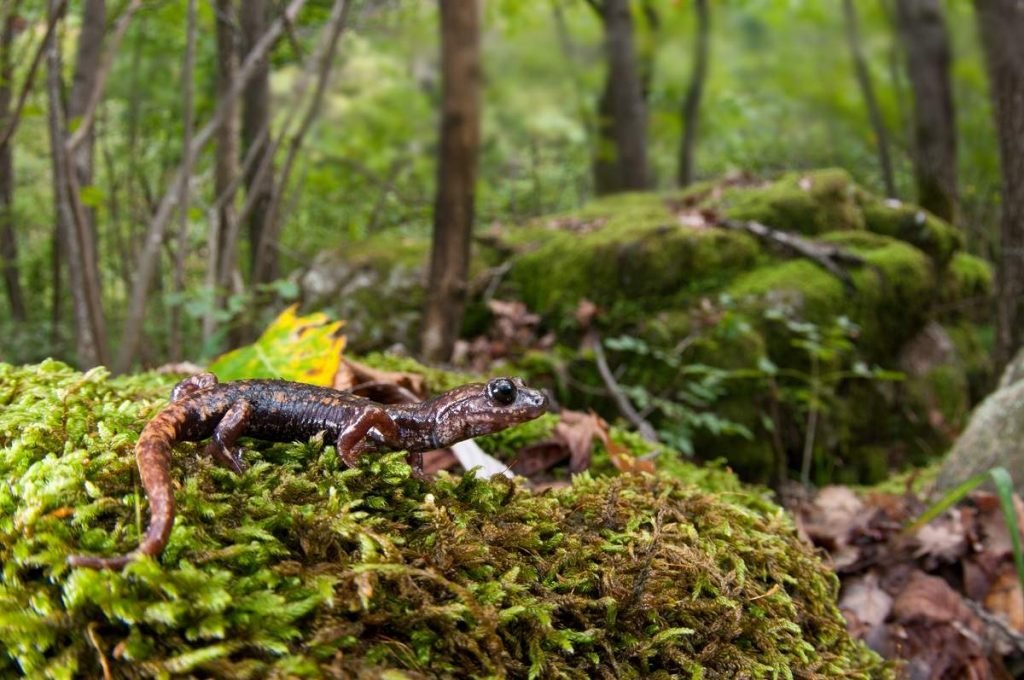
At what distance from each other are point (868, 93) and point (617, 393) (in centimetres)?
1486

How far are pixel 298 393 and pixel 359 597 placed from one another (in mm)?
909

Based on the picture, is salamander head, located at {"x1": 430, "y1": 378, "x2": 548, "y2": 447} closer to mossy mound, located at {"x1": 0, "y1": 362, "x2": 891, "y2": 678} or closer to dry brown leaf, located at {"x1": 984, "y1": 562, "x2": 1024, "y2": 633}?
mossy mound, located at {"x1": 0, "y1": 362, "x2": 891, "y2": 678}

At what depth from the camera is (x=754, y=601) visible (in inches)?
80.0

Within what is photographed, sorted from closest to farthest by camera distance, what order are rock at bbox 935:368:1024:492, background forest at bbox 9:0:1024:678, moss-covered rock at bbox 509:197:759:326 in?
background forest at bbox 9:0:1024:678 < rock at bbox 935:368:1024:492 < moss-covered rock at bbox 509:197:759:326

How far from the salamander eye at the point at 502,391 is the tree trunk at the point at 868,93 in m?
16.6

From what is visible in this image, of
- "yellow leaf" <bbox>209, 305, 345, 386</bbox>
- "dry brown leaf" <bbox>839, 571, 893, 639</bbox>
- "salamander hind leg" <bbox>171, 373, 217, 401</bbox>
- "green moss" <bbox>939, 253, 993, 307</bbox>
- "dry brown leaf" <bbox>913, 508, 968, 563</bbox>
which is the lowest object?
"green moss" <bbox>939, 253, 993, 307</bbox>

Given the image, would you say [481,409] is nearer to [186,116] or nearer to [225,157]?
[186,116]

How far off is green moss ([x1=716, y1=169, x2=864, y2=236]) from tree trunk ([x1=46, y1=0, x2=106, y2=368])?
6.61 metres

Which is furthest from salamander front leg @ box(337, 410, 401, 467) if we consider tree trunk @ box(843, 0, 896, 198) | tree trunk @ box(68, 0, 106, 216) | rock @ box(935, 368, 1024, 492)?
tree trunk @ box(843, 0, 896, 198)

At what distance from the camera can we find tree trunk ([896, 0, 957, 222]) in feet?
43.0

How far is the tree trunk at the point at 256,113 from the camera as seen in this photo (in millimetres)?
7410

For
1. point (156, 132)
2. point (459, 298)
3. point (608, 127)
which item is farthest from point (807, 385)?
point (156, 132)

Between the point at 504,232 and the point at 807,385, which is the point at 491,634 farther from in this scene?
the point at 504,232

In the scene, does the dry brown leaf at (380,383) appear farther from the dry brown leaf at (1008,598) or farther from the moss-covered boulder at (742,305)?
the dry brown leaf at (1008,598)
